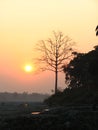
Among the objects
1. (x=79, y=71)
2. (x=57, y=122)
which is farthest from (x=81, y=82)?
(x=57, y=122)

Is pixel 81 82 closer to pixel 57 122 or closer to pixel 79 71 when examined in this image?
pixel 79 71

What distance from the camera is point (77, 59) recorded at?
7912 centimetres

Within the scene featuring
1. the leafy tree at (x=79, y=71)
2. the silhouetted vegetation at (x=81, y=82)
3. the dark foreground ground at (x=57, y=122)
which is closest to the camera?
the dark foreground ground at (x=57, y=122)

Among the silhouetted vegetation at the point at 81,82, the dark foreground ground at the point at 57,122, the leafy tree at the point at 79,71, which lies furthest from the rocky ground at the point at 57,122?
the leafy tree at the point at 79,71

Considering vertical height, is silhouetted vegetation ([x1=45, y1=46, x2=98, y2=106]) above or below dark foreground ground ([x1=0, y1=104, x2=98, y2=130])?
above

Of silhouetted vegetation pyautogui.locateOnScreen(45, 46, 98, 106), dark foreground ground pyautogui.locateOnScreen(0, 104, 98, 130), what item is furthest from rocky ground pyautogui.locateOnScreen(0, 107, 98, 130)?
silhouetted vegetation pyautogui.locateOnScreen(45, 46, 98, 106)

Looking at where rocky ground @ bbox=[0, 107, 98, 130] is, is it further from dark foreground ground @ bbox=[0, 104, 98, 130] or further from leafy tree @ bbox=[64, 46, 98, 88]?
leafy tree @ bbox=[64, 46, 98, 88]

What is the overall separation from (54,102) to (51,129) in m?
32.7

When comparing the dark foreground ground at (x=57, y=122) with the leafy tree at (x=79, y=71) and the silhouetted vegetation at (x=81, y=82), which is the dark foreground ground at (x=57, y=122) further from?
the leafy tree at (x=79, y=71)

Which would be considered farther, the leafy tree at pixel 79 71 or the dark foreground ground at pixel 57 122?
the leafy tree at pixel 79 71

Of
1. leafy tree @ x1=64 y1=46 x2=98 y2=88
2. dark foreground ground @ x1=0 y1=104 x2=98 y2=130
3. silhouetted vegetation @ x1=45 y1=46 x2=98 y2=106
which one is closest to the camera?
dark foreground ground @ x1=0 y1=104 x2=98 y2=130

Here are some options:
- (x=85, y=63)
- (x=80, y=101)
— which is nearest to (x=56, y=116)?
(x=80, y=101)

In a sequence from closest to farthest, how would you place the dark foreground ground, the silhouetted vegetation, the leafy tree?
the dark foreground ground → the silhouetted vegetation → the leafy tree

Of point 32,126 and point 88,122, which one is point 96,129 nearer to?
point 88,122
